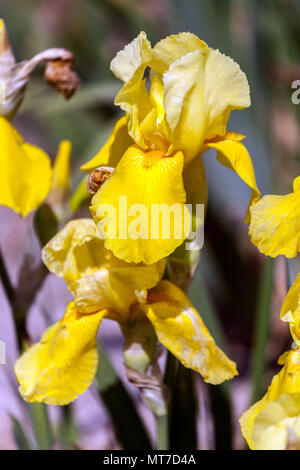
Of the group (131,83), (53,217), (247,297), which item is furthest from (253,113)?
(131,83)

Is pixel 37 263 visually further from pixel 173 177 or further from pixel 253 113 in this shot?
pixel 253 113

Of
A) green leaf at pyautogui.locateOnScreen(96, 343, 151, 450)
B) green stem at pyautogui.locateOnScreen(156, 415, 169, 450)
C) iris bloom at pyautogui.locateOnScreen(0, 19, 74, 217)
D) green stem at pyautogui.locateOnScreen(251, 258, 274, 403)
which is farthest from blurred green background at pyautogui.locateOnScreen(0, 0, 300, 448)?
iris bloom at pyautogui.locateOnScreen(0, 19, 74, 217)

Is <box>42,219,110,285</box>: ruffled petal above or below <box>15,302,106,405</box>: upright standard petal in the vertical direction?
above

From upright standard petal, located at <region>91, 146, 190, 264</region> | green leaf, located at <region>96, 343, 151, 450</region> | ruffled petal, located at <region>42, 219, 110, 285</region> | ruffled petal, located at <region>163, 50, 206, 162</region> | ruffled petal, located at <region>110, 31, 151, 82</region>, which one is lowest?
green leaf, located at <region>96, 343, 151, 450</region>

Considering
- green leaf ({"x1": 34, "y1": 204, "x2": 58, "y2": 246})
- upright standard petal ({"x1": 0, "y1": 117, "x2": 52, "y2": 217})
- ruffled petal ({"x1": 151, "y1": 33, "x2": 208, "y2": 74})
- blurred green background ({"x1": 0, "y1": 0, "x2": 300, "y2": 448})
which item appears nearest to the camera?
ruffled petal ({"x1": 151, "y1": 33, "x2": 208, "y2": 74})

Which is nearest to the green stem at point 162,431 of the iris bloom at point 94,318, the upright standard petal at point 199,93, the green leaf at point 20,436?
the iris bloom at point 94,318

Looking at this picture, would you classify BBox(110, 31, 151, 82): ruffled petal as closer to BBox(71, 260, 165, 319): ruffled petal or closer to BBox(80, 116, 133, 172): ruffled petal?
BBox(80, 116, 133, 172): ruffled petal

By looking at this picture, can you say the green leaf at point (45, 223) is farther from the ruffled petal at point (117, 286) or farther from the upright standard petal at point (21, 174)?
the ruffled petal at point (117, 286)
